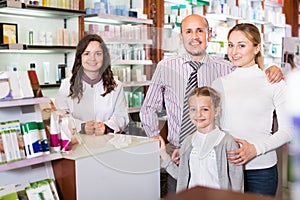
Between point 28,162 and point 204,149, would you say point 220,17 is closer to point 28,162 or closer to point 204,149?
point 28,162

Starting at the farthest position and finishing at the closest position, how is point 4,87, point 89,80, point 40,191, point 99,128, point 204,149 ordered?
point 40,191 < point 4,87 < point 99,128 < point 89,80 < point 204,149

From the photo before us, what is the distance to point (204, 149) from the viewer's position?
86cm

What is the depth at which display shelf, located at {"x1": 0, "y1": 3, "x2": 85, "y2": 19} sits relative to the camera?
2.92 metres

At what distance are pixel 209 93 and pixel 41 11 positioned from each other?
2.55 meters

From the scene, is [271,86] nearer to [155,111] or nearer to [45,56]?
[155,111]

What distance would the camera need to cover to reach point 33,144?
150 cm

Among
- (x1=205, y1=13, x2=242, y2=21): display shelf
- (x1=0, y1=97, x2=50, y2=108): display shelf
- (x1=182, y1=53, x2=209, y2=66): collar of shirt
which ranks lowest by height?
(x1=0, y1=97, x2=50, y2=108): display shelf

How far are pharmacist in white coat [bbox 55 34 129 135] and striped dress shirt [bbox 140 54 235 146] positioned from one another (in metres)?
0.16

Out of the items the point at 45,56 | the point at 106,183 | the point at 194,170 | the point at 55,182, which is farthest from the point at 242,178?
the point at 45,56

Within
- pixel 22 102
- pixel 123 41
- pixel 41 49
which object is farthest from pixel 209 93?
pixel 41 49

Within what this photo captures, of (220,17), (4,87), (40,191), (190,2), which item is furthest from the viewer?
(220,17)

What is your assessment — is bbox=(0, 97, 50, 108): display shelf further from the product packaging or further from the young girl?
the young girl

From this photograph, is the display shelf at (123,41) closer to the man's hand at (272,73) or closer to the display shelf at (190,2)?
the man's hand at (272,73)

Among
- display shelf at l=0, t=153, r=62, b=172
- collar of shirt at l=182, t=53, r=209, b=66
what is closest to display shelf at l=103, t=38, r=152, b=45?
collar of shirt at l=182, t=53, r=209, b=66
